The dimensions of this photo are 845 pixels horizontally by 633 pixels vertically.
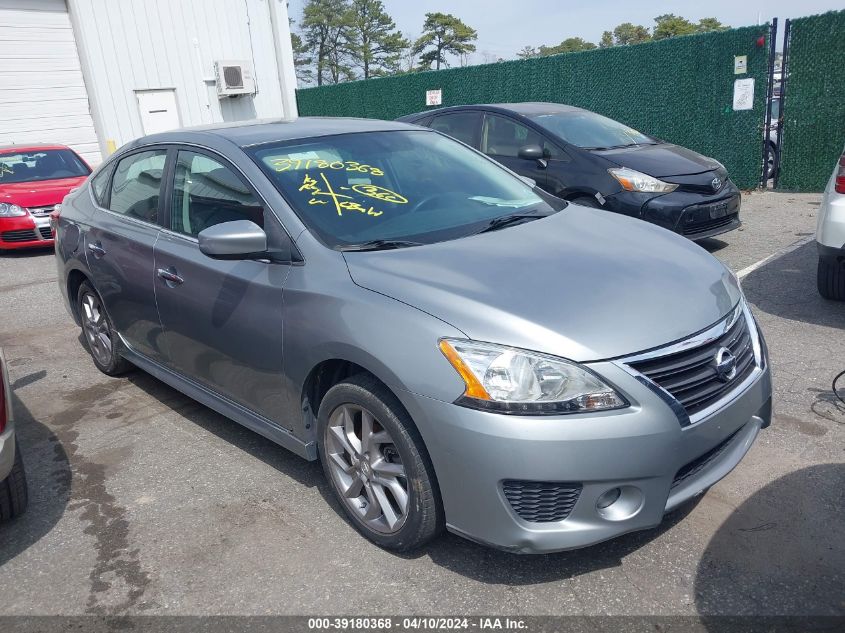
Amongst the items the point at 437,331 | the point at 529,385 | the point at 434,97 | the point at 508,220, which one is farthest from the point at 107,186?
the point at 434,97

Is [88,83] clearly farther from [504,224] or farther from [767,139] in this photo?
[504,224]

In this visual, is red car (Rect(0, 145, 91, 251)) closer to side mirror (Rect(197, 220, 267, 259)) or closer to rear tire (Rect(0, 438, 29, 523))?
rear tire (Rect(0, 438, 29, 523))

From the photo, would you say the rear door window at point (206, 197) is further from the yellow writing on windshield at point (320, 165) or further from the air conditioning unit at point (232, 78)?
the air conditioning unit at point (232, 78)

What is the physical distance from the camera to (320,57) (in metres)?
55.7

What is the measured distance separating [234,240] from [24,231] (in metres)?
7.84

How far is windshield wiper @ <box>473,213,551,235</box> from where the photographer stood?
131 inches

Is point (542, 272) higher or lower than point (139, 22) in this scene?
lower

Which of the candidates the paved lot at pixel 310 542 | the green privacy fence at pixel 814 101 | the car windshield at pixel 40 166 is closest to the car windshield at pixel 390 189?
the paved lot at pixel 310 542

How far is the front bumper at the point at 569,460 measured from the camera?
7.76ft

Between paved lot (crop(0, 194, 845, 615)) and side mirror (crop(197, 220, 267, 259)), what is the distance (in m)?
1.17

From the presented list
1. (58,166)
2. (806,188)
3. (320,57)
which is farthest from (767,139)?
(320,57)

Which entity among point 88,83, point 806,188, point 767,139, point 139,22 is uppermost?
point 139,22

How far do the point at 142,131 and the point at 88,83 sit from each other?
1497mm

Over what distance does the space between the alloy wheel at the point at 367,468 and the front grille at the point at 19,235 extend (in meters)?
8.19
